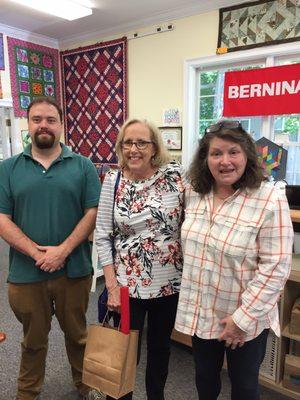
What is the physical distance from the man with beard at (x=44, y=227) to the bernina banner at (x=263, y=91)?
7.19 feet

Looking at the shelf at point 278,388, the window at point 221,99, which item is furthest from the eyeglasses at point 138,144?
the window at point 221,99

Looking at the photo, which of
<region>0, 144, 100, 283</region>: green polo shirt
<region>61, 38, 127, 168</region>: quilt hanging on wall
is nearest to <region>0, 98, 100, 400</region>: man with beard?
<region>0, 144, 100, 283</region>: green polo shirt

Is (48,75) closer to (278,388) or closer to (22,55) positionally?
(22,55)

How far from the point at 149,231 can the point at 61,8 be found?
9.77 feet

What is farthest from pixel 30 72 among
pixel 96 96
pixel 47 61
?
pixel 96 96

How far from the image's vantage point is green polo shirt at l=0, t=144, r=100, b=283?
4.94ft

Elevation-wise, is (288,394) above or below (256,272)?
below

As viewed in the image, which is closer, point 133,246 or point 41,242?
point 133,246

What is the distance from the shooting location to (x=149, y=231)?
50.2 inches

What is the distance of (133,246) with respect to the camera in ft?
4.22

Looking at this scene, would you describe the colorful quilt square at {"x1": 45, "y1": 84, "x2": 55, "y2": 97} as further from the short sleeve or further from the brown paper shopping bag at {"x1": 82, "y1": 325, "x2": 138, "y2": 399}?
the brown paper shopping bag at {"x1": 82, "y1": 325, "x2": 138, "y2": 399}

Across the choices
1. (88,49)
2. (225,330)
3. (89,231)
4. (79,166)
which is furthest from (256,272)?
(88,49)

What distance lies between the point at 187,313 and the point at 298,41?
273 cm

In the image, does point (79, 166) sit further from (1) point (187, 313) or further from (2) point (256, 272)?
(2) point (256, 272)
